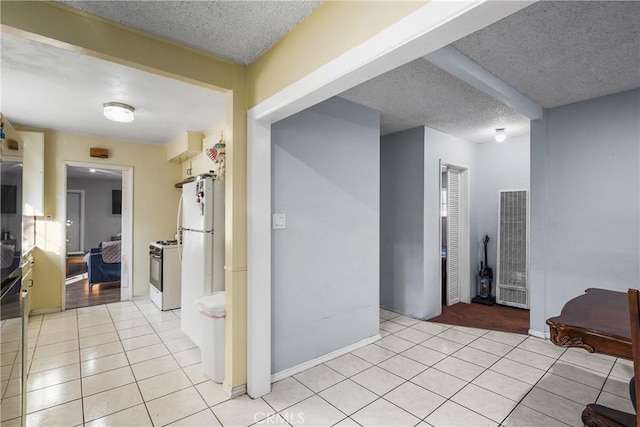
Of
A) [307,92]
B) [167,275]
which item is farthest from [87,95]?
[307,92]

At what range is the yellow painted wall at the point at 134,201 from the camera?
4.24 meters

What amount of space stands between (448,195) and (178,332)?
4.17m

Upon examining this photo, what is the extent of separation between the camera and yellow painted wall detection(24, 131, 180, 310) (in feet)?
13.9

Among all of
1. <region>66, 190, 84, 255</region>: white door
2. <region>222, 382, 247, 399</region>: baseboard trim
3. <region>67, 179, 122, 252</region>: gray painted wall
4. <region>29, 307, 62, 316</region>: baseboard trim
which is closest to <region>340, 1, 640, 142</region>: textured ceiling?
<region>222, 382, 247, 399</region>: baseboard trim

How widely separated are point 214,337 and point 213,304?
26 cm

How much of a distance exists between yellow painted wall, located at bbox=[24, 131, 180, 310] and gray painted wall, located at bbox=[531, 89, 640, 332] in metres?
5.33

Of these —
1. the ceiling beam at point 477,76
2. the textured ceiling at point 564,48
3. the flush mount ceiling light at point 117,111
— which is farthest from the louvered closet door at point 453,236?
the flush mount ceiling light at point 117,111

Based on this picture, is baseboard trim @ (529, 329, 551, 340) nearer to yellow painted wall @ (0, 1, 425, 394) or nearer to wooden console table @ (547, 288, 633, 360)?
wooden console table @ (547, 288, 633, 360)

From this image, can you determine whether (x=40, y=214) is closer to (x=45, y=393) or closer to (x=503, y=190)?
(x=45, y=393)

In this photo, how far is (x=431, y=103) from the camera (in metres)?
3.27

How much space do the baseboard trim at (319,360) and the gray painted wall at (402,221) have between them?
1020 millimetres

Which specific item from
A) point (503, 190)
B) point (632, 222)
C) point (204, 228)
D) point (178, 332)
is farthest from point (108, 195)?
point (632, 222)

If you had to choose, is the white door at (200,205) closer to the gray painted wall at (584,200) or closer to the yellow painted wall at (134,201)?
the yellow painted wall at (134,201)

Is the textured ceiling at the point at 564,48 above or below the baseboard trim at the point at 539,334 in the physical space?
above
